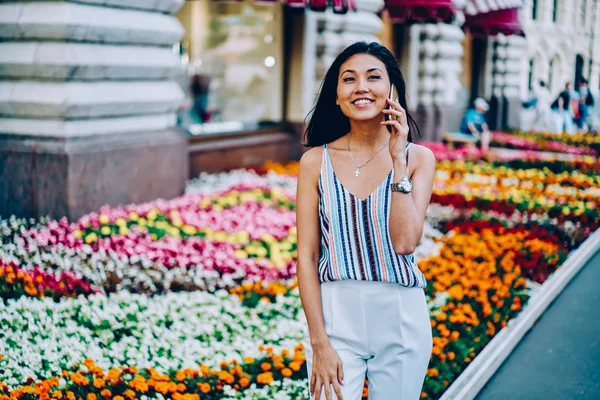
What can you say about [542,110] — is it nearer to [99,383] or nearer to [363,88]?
[99,383]

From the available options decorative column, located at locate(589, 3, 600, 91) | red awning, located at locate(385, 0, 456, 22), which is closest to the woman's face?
red awning, located at locate(385, 0, 456, 22)

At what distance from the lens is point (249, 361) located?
4.86 m

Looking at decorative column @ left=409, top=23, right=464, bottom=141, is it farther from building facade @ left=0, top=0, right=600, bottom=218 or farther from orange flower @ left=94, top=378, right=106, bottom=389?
orange flower @ left=94, top=378, right=106, bottom=389

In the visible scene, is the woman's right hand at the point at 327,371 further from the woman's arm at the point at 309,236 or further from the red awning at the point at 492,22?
the red awning at the point at 492,22

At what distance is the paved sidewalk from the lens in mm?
5047

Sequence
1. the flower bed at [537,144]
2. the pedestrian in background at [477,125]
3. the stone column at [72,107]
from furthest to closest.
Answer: the flower bed at [537,144] → the pedestrian in background at [477,125] → the stone column at [72,107]

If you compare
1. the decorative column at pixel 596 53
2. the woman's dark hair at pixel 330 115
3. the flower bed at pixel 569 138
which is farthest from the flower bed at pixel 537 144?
the decorative column at pixel 596 53

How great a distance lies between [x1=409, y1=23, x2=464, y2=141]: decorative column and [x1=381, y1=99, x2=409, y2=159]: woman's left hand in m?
15.7

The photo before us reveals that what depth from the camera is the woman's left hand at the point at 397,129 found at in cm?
276

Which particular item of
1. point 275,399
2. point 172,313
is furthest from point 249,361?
point 172,313

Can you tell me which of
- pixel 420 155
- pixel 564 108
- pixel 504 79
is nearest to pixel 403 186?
pixel 420 155

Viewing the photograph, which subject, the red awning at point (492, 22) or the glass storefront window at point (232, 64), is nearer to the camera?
the glass storefront window at point (232, 64)

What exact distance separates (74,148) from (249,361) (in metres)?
4.10

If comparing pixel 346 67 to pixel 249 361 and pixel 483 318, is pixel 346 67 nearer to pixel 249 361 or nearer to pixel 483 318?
pixel 249 361
